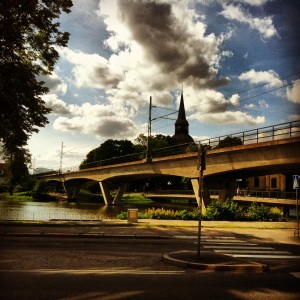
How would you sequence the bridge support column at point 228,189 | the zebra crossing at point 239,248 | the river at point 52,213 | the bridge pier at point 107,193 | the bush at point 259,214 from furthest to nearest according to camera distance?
the bridge pier at point 107,193, the bridge support column at point 228,189, the river at point 52,213, the bush at point 259,214, the zebra crossing at point 239,248

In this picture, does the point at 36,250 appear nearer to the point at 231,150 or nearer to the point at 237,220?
the point at 237,220

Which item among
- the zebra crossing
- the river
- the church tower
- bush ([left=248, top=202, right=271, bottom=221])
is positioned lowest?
the river

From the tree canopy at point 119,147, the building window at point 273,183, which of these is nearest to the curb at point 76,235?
the building window at point 273,183

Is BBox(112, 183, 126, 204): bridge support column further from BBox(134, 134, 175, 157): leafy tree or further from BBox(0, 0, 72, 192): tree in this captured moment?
BBox(0, 0, 72, 192): tree

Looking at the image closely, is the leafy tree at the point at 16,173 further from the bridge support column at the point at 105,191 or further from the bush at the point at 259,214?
the bush at the point at 259,214

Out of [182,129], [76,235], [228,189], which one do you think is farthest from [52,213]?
[182,129]

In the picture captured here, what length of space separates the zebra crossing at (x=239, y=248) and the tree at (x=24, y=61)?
12.9 metres

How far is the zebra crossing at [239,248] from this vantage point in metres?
11.5

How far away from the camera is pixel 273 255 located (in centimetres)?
1162

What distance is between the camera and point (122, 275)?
8.20 m

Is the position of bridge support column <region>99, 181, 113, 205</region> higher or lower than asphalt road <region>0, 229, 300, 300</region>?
higher

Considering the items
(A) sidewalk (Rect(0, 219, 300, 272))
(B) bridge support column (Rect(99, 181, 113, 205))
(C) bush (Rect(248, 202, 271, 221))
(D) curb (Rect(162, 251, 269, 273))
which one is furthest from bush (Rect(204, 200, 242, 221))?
(B) bridge support column (Rect(99, 181, 113, 205))

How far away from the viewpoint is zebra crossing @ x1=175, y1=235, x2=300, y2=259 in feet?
37.7

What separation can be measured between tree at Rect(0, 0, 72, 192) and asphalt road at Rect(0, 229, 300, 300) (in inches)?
392
